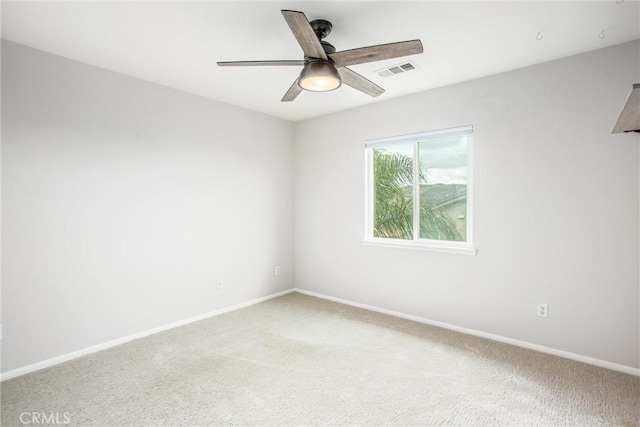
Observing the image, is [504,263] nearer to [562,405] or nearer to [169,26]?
[562,405]

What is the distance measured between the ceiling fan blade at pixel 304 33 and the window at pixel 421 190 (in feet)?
6.23

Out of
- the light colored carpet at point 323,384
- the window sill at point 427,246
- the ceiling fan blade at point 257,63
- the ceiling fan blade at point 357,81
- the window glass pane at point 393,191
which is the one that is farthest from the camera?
the window glass pane at point 393,191

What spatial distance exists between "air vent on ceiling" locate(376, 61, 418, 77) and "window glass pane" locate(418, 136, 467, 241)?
2.79 ft

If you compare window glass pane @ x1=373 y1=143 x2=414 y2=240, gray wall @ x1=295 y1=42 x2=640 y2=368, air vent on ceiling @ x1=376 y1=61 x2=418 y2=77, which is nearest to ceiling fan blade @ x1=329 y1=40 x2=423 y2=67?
air vent on ceiling @ x1=376 y1=61 x2=418 y2=77

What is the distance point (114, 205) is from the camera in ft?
9.73

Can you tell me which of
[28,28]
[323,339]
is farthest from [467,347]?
[28,28]

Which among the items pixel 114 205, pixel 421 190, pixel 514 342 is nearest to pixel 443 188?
pixel 421 190

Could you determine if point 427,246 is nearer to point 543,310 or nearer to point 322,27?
point 543,310

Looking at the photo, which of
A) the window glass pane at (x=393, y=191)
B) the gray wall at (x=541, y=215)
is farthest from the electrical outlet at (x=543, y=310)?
the window glass pane at (x=393, y=191)

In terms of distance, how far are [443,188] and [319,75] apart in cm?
206

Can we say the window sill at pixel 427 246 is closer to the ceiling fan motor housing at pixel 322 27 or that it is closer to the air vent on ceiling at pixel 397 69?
the air vent on ceiling at pixel 397 69

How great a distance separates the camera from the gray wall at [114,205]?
2.48 metres

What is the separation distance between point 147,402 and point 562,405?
8.59 feet

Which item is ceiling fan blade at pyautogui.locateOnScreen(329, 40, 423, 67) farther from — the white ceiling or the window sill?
the window sill
